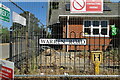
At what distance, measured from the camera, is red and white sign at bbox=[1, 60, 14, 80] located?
9.09 feet

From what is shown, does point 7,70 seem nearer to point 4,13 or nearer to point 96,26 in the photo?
point 4,13

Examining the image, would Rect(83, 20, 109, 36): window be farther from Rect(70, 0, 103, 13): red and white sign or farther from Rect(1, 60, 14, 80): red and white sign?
Rect(1, 60, 14, 80): red and white sign

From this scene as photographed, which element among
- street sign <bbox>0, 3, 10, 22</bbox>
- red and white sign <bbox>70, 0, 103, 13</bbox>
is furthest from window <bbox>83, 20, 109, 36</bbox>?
street sign <bbox>0, 3, 10, 22</bbox>

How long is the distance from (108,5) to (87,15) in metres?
4.36

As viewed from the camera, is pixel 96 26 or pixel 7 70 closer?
pixel 7 70

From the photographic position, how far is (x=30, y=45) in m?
5.88

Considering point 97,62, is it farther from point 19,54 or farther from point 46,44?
point 19,54

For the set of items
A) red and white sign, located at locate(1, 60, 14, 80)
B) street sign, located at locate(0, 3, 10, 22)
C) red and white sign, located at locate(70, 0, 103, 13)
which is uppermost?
red and white sign, located at locate(70, 0, 103, 13)

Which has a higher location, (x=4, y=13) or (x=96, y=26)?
(x=96, y=26)

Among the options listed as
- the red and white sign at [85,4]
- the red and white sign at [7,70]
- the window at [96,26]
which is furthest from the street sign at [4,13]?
the window at [96,26]

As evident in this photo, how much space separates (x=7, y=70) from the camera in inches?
112

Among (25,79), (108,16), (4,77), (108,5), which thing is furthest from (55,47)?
(108,5)

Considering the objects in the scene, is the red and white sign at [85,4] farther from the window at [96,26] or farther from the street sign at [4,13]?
the window at [96,26]

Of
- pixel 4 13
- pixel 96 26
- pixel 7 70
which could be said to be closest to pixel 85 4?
pixel 4 13
